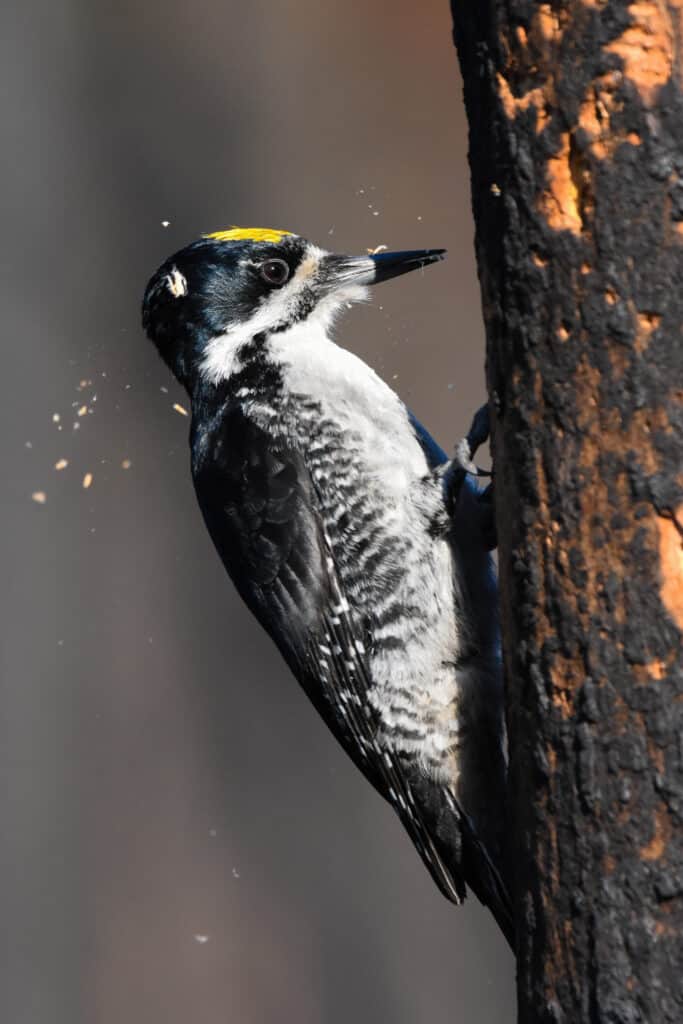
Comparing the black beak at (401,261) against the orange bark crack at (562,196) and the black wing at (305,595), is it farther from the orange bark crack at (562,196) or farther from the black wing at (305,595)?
the orange bark crack at (562,196)

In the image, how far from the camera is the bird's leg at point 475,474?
2803 millimetres

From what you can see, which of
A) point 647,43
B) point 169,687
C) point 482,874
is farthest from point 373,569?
point 169,687

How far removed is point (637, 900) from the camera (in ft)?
6.07

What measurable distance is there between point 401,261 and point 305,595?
82 centimetres

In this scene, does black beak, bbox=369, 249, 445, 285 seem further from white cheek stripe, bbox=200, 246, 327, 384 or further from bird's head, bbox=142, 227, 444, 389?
white cheek stripe, bbox=200, 246, 327, 384

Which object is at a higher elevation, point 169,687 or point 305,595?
point 305,595

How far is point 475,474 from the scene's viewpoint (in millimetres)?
2807

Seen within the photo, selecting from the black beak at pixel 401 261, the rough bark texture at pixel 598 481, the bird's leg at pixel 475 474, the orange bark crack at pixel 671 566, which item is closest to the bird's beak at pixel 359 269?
the black beak at pixel 401 261

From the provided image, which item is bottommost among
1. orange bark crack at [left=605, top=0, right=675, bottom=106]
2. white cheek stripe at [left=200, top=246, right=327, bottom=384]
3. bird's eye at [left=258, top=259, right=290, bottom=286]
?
white cheek stripe at [left=200, top=246, right=327, bottom=384]

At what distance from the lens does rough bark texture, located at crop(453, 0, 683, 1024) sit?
185 centimetres

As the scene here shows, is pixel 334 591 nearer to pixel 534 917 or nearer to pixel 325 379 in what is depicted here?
pixel 325 379

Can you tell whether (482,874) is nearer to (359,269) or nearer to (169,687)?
(359,269)

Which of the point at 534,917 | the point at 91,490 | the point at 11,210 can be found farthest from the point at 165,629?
the point at 534,917

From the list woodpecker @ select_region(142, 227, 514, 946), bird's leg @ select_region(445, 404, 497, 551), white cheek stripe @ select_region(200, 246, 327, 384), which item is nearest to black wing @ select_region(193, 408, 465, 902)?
woodpecker @ select_region(142, 227, 514, 946)
